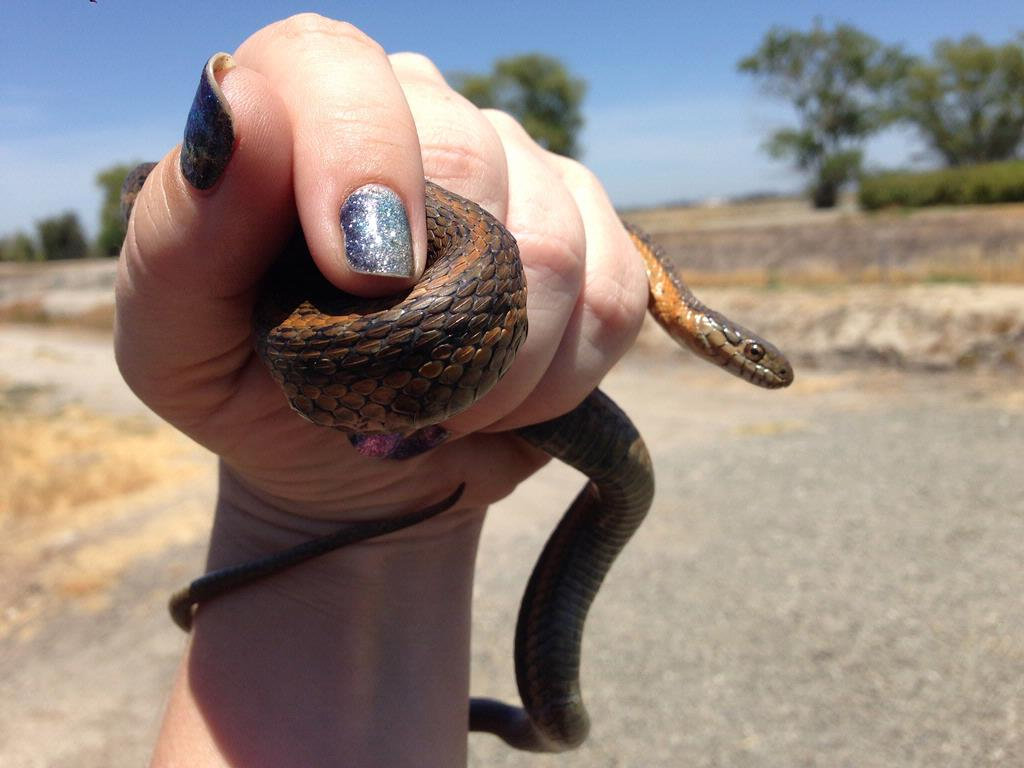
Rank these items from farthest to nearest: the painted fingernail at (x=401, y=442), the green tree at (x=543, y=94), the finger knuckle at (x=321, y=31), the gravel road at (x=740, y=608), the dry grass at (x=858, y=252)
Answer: the green tree at (x=543, y=94), the dry grass at (x=858, y=252), the gravel road at (x=740, y=608), the painted fingernail at (x=401, y=442), the finger knuckle at (x=321, y=31)

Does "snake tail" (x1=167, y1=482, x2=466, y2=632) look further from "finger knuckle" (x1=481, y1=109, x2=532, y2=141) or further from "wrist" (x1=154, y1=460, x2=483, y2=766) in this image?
"finger knuckle" (x1=481, y1=109, x2=532, y2=141)

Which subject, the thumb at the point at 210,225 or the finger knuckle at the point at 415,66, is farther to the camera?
the finger knuckle at the point at 415,66

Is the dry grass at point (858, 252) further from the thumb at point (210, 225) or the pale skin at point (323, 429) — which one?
the thumb at point (210, 225)

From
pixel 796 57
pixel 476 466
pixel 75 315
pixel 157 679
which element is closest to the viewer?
pixel 476 466

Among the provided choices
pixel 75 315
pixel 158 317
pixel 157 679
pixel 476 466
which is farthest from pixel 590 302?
pixel 75 315

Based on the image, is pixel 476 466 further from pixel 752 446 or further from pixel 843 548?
pixel 752 446

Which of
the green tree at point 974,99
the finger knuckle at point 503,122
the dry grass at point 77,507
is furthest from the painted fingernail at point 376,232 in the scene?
the green tree at point 974,99

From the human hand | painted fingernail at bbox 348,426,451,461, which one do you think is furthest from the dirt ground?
painted fingernail at bbox 348,426,451,461
